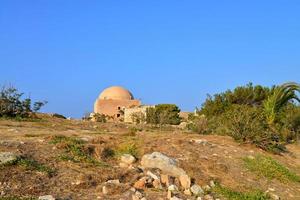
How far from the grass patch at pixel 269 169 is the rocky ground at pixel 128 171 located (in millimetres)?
42

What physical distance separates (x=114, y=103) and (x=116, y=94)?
2.91 meters

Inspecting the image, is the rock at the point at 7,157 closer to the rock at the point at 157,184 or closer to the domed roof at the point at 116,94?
the rock at the point at 157,184

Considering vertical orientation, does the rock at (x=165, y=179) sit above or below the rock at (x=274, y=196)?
above

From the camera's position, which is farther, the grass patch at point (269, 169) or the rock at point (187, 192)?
the grass patch at point (269, 169)

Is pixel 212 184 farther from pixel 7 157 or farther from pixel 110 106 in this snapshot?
pixel 110 106

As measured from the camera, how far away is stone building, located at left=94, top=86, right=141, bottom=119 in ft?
167

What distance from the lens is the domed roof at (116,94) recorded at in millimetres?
54019

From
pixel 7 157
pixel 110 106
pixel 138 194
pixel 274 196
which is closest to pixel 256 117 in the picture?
pixel 274 196

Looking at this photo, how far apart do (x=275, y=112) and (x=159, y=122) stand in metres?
5.81

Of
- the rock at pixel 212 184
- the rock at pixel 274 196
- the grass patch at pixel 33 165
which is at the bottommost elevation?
the rock at pixel 274 196

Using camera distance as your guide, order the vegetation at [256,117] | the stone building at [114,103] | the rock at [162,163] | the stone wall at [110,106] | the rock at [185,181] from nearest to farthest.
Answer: the rock at [185,181]
the rock at [162,163]
the vegetation at [256,117]
the stone building at [114,103]
the stone wall at [110,106]

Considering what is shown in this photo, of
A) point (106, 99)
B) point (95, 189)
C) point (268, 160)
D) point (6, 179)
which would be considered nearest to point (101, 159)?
point (95, 189)

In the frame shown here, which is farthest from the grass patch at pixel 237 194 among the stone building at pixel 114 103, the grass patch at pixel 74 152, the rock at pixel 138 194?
the stone building at pixel 114 103

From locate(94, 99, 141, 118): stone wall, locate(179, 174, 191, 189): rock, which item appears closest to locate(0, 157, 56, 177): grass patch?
locate(179, 174, 191, 189): rock
